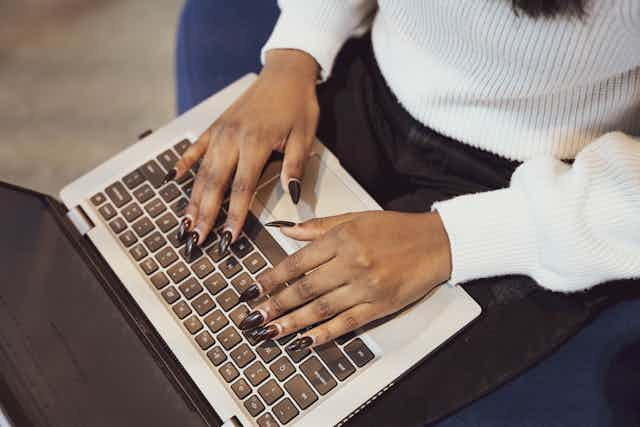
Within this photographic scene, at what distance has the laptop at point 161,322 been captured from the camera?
59 centimetres

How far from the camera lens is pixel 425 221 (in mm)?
656

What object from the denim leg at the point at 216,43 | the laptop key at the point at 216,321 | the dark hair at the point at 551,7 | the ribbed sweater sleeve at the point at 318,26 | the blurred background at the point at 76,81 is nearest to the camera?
the dark hair at the point at 551,7

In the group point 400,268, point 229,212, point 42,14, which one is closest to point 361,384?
point 400,268

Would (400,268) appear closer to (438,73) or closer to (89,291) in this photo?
(438,73)

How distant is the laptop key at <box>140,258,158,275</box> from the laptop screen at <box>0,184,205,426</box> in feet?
0.17

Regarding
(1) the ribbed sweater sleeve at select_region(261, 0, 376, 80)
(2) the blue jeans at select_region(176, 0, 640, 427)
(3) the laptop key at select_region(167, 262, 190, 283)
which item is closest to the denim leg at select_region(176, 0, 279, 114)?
(1) the ribbed sweater sleeve at select_region(261, 0, 376, 80)

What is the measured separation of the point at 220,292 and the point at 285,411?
15 cm

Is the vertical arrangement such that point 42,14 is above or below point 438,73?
above

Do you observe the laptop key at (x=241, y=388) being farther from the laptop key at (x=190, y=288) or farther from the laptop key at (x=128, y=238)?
the laptop key at (x=128, y=238)

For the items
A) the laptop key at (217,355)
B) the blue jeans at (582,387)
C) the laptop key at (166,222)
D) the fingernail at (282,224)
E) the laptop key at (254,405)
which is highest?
the laptop key at (166,222)

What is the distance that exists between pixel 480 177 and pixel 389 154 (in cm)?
13

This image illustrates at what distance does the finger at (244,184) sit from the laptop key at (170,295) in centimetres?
9

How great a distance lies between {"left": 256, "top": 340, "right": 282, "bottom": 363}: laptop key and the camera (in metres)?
0.61

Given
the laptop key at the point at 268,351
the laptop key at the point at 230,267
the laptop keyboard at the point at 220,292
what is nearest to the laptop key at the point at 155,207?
the laptop keyboard at the point at 220,292
